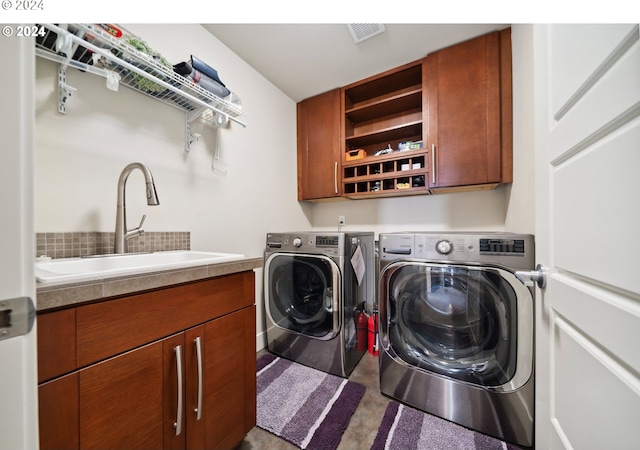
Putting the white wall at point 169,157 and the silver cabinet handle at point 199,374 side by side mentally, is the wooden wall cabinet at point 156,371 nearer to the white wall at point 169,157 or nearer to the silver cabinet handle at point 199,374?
the silver cabinet handle at point 199,374

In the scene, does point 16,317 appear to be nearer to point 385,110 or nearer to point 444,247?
point 444,247

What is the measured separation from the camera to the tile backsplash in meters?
0.86

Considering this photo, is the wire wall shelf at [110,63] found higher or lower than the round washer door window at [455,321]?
higher

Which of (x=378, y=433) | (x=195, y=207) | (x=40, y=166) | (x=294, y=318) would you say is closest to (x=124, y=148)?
(x=40, y=166)

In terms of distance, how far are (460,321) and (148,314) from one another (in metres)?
1.32

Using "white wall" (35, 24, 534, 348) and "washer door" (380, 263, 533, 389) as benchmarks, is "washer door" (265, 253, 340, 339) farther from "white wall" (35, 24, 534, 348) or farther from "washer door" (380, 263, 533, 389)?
"washer door" (380, 263, 533, 389)

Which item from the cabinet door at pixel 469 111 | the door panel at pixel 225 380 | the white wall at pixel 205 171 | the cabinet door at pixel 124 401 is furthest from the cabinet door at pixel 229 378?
the cabinet door at pixel 469 111

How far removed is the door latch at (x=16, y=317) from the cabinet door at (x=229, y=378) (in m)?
0.47

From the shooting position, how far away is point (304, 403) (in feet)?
4.07

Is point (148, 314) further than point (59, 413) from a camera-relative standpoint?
Yes

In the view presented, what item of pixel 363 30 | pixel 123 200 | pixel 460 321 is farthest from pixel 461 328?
pixel 363 30

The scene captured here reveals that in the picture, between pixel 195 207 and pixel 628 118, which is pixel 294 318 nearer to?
pixel 195 207

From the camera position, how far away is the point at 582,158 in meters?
0.52

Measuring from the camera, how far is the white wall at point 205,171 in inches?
36.1
